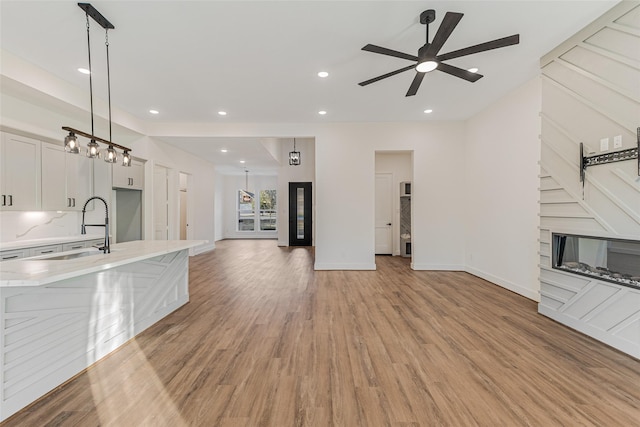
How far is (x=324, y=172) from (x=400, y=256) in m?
3.37

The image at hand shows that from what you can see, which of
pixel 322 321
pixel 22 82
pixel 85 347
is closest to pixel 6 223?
pixel 22 82

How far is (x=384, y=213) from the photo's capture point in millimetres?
7414

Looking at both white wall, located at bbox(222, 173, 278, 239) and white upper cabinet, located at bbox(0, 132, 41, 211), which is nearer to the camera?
white upper cabinet, located at bbox(0, 132, 41, 211)

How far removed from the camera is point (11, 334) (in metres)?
1.66

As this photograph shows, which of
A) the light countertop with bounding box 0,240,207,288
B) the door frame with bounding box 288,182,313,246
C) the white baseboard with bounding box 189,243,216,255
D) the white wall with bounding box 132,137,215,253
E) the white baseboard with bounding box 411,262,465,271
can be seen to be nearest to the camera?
the light countertop with bounding box 0,240,207,288

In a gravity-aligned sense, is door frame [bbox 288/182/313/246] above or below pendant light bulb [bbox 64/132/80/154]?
below

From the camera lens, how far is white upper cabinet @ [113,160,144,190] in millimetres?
4871

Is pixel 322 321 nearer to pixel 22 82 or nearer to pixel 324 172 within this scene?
pixel 324 172

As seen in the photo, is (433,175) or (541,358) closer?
(541,358)

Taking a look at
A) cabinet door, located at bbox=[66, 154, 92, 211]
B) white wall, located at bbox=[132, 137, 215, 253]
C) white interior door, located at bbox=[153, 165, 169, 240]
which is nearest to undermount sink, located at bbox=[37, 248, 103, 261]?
cabinet door, located at bbox=[66, 154, 92, 211]

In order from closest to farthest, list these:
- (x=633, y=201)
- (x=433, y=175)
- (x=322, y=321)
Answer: (x=633, y=201) → (x=322, y=321) → (x=433, y=175)

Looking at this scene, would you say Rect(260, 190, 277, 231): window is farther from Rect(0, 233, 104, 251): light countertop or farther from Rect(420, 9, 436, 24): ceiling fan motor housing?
Rect(420, 9, 436, 24): ceiling fan motor housing

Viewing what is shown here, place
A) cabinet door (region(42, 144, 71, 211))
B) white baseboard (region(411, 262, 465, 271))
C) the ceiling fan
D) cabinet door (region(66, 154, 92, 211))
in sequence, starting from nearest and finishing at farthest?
the ceiling fan, cabinet door (region(42, 144, 71, 211)), cabinet door (region(66, 154, 92, 211)), white baseboard (region(411, 262, 465, 271))

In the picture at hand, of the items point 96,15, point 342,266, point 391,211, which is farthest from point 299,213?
point 96,15
